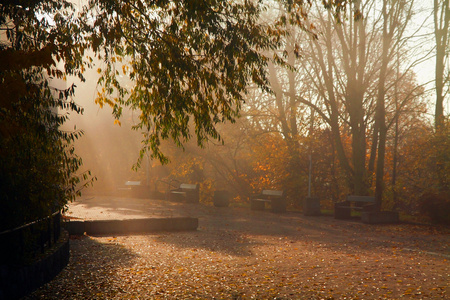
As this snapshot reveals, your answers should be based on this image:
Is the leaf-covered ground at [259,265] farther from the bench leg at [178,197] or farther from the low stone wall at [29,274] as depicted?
the bench leg at [178,197]

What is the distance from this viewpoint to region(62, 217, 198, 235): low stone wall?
14623mm

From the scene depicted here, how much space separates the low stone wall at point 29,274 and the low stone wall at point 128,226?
541 centimetres

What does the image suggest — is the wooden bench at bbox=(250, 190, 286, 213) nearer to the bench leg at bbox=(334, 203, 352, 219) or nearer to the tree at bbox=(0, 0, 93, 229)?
the bench leg at bbox=(334, 203, 352, 219)

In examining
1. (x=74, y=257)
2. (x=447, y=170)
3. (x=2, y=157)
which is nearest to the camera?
(x=2, y=157)

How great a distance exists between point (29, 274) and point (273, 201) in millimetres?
17357

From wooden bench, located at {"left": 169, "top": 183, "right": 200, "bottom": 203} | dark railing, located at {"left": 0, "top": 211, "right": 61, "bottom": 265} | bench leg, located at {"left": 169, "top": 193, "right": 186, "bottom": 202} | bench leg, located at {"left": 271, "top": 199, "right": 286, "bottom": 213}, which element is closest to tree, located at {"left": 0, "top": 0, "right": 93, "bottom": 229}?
dark railing, located at {"left": 0, "top": 211, "right": 61, "bottom": 265}

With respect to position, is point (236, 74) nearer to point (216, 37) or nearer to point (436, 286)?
point (216, 37)

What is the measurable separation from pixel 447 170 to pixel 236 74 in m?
13.1

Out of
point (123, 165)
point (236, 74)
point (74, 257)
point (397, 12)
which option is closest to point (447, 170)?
point (397, 12)

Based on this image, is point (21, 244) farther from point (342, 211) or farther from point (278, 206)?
point (278, 206)

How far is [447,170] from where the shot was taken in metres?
19.6

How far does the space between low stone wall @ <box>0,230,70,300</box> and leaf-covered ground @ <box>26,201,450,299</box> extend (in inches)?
5.9

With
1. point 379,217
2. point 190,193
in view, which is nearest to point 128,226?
point 379,217

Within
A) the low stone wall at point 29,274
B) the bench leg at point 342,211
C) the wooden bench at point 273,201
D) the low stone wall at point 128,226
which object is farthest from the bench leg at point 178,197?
the low stone wall at point 29,274
